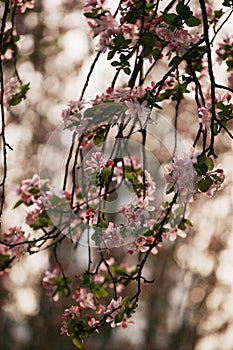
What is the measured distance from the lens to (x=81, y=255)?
20.4 ft

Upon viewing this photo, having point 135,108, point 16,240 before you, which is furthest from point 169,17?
point 16,240

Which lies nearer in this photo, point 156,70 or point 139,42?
point 139,42

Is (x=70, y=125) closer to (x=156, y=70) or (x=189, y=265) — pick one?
(x=156, y=70)

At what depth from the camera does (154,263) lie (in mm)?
6328

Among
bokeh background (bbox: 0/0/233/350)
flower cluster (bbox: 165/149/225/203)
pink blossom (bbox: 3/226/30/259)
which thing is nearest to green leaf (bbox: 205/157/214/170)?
flower cluster (bbox: 165/149/225/203)

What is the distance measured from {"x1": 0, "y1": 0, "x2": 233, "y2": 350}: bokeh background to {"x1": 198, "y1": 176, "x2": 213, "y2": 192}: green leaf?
161 inches

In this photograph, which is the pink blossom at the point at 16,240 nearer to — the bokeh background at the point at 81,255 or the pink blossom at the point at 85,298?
the pink blossom at the point at 85,298

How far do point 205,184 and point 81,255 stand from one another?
16.3 feet

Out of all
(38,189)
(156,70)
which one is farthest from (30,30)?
(38,189)

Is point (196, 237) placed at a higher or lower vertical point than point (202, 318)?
higher

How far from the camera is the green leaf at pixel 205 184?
1308 mm

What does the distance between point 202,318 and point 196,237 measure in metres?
0.70

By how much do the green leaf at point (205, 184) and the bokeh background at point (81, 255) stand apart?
4.10 m

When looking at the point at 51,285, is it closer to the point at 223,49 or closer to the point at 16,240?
the point at 16,240
